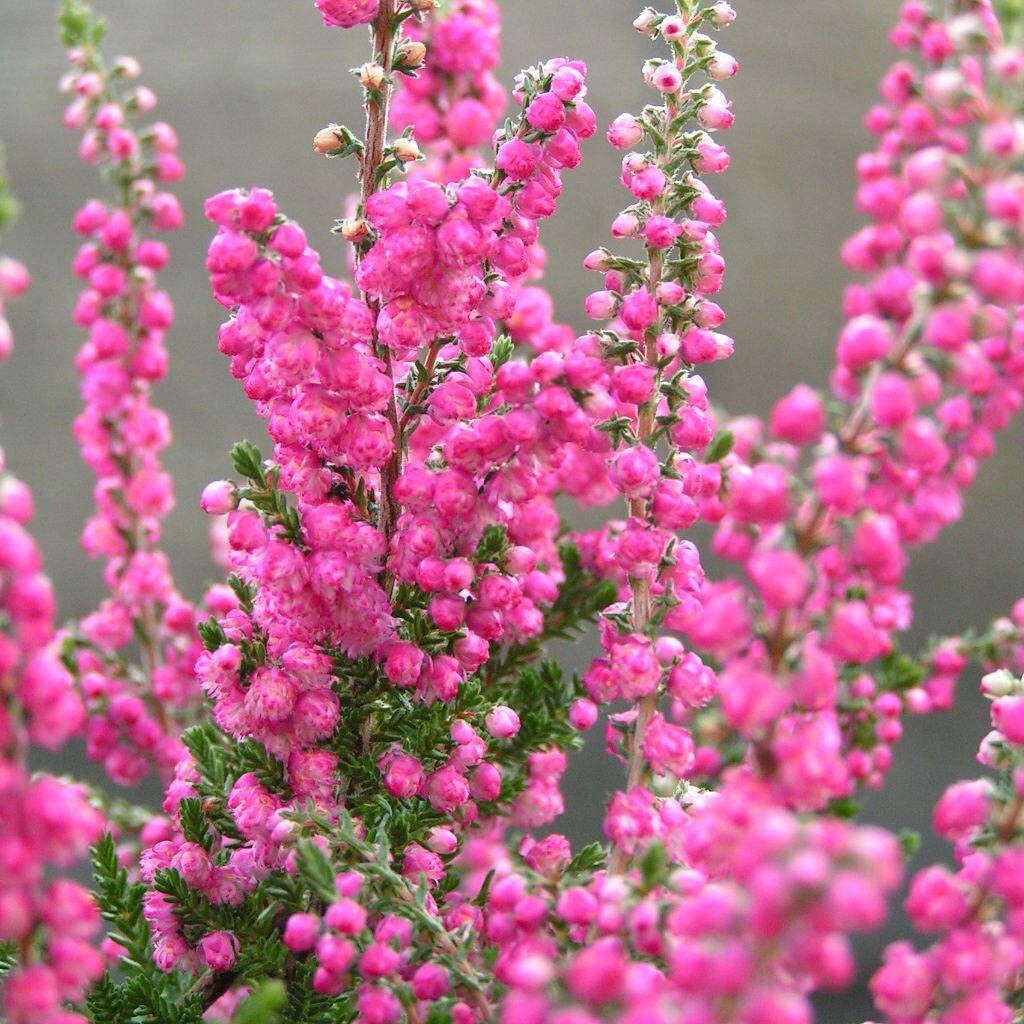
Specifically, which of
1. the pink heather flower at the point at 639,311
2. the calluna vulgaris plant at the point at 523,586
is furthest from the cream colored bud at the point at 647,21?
the pink heather flower at the point at 639,311

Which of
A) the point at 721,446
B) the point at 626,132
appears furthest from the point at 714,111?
the point at 721,446

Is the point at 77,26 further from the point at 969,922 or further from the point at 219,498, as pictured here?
the point at 969,922

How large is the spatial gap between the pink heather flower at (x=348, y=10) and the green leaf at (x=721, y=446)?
0.20m

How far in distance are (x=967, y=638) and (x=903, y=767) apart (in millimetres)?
548

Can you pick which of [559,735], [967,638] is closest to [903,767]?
[967,638]

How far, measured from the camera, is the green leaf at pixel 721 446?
1.40ft

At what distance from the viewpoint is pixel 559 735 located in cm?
55

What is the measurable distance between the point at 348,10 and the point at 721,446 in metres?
0.21

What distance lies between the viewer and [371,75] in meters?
0.44

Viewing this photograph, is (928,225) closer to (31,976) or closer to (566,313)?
(31,976)

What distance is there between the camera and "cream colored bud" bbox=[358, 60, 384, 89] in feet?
1.44

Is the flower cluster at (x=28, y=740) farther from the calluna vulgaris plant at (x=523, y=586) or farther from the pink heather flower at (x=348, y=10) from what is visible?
the pink heather flower at (x=348, y=10)

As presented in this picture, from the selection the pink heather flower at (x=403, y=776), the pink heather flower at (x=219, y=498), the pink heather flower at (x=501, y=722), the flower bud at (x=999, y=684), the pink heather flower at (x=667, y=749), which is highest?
the pink heather flower at (x=219, y=498)

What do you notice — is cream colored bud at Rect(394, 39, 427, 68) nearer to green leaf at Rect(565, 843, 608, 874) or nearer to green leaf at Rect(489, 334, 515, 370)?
green leaf at Rect(489, 334, 515, 370)
